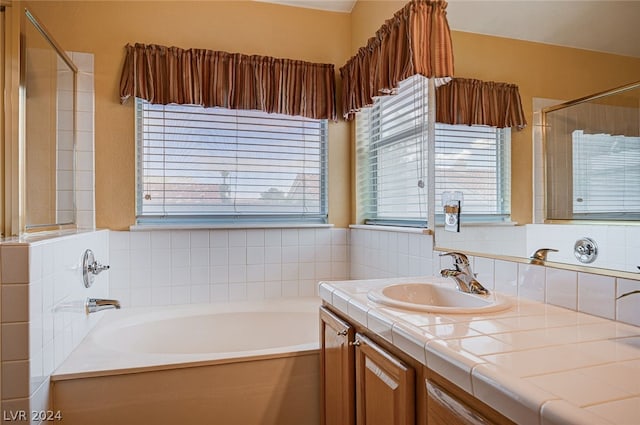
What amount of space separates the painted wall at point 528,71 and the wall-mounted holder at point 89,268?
189 cm

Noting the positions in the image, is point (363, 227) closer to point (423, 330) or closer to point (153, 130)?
point (153, 130)

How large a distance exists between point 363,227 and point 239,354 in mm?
1221

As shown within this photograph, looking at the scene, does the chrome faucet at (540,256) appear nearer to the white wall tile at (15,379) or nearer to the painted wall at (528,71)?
the painted wall at (528,71)

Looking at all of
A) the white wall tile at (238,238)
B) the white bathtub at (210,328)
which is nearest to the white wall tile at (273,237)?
the white wall tile at (238,238)

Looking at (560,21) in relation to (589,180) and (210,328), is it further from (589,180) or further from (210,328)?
(210,328)

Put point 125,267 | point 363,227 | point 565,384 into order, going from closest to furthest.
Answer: point 565,384
point 125,267
point 363,227

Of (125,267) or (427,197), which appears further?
(125,267)

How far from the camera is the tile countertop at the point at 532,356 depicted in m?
0.62

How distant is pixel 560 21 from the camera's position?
50.5 inches

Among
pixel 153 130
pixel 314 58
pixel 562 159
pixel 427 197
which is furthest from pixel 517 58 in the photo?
pixel 153 130

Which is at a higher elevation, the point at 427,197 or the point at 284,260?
the point at 427,197

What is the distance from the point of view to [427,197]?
6.61 feet

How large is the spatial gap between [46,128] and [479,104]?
2.01 m

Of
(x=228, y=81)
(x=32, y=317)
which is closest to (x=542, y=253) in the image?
(x=32, y=317)
